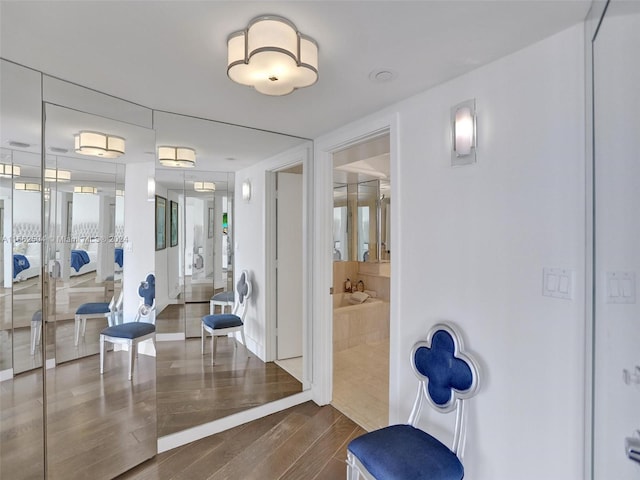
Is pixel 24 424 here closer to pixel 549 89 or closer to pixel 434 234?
pixel 434 234

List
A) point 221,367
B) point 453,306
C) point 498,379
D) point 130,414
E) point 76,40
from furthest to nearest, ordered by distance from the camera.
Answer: point 221,367, point 130,414, point 453,306, point 498,379, point 76,40

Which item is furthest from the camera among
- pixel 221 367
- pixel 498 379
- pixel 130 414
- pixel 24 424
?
pixel 221 367

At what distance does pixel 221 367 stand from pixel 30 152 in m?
1.97

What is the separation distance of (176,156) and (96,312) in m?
1.18

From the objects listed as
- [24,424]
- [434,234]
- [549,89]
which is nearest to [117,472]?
[24,424]

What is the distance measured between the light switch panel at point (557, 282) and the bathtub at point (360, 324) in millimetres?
3074

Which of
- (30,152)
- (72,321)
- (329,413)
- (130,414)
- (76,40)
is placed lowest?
(329,413)

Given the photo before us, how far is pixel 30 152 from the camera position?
66.7 inches

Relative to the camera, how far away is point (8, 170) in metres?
1.64

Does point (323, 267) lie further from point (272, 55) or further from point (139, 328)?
point (272, 55)

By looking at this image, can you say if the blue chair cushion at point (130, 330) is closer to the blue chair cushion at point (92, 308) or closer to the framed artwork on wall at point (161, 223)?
the blue chair cushion at point (92, 308)

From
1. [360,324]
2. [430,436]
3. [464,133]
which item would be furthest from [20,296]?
[360,324]

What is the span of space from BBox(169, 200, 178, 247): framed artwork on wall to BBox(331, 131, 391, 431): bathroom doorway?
1.44 m

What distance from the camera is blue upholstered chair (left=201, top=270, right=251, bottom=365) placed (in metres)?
2.58
